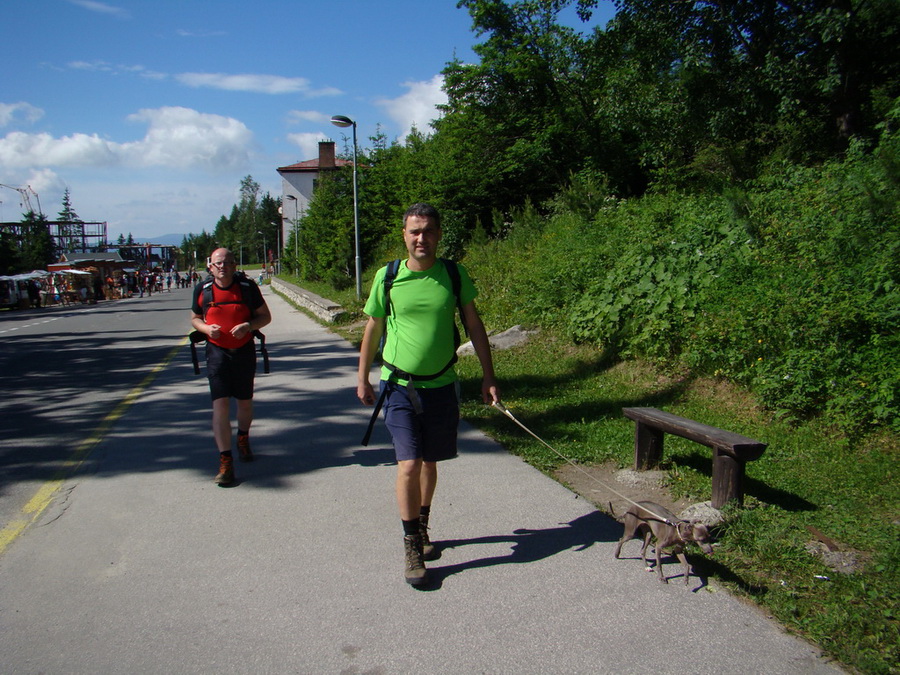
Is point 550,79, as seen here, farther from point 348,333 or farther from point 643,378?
point 643,378

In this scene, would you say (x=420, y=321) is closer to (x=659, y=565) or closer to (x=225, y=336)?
(x=659, y=565)

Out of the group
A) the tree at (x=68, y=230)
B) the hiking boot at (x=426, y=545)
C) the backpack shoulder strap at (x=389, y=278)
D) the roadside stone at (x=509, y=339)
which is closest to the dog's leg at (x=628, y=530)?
the hiking boot at (x=426, y=545)

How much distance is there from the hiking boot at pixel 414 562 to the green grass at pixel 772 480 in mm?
1519

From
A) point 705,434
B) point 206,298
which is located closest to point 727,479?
point 705,434

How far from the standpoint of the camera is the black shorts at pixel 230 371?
5.34 meters

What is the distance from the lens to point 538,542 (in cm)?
411

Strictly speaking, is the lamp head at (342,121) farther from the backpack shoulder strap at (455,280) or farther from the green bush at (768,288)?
the backpack shoulder strap at (455,280)

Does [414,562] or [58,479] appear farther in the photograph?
[58,479]

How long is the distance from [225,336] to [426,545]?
96.7 inches

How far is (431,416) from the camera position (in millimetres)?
3736

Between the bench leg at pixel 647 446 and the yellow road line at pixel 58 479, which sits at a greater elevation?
the bench leg at pixel 647 446

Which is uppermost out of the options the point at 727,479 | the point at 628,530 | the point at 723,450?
the point at 723,450

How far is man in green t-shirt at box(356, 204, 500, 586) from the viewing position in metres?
3.68

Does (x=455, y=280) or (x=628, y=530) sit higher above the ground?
(x=455, y=280)
